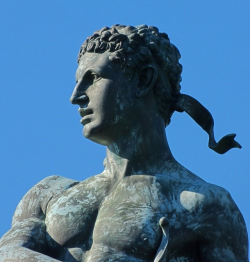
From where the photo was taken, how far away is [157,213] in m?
14.4

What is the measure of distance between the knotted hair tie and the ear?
374mm

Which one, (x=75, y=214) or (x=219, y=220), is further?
(x=75, y=214)

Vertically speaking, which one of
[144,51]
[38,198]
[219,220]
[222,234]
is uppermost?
[144,51]

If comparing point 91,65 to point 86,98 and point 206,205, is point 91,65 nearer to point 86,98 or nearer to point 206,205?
point 86,98

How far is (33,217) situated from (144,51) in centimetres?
200

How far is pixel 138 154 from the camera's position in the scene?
15.0m

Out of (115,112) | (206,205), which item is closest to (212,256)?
(206,205)

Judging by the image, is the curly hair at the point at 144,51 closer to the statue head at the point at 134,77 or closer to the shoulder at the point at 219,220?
the statue head at the point at 134,77

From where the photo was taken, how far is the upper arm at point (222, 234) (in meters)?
14.5

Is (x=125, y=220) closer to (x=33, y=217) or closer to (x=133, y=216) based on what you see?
(x=133, y=216)

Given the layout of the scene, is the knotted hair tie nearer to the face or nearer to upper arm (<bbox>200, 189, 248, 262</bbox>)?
the face

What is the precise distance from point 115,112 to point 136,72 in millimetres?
533

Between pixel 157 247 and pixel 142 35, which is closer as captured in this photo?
pixel 157 247

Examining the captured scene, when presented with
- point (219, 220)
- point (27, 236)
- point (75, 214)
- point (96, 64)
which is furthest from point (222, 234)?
point (96, 64)
